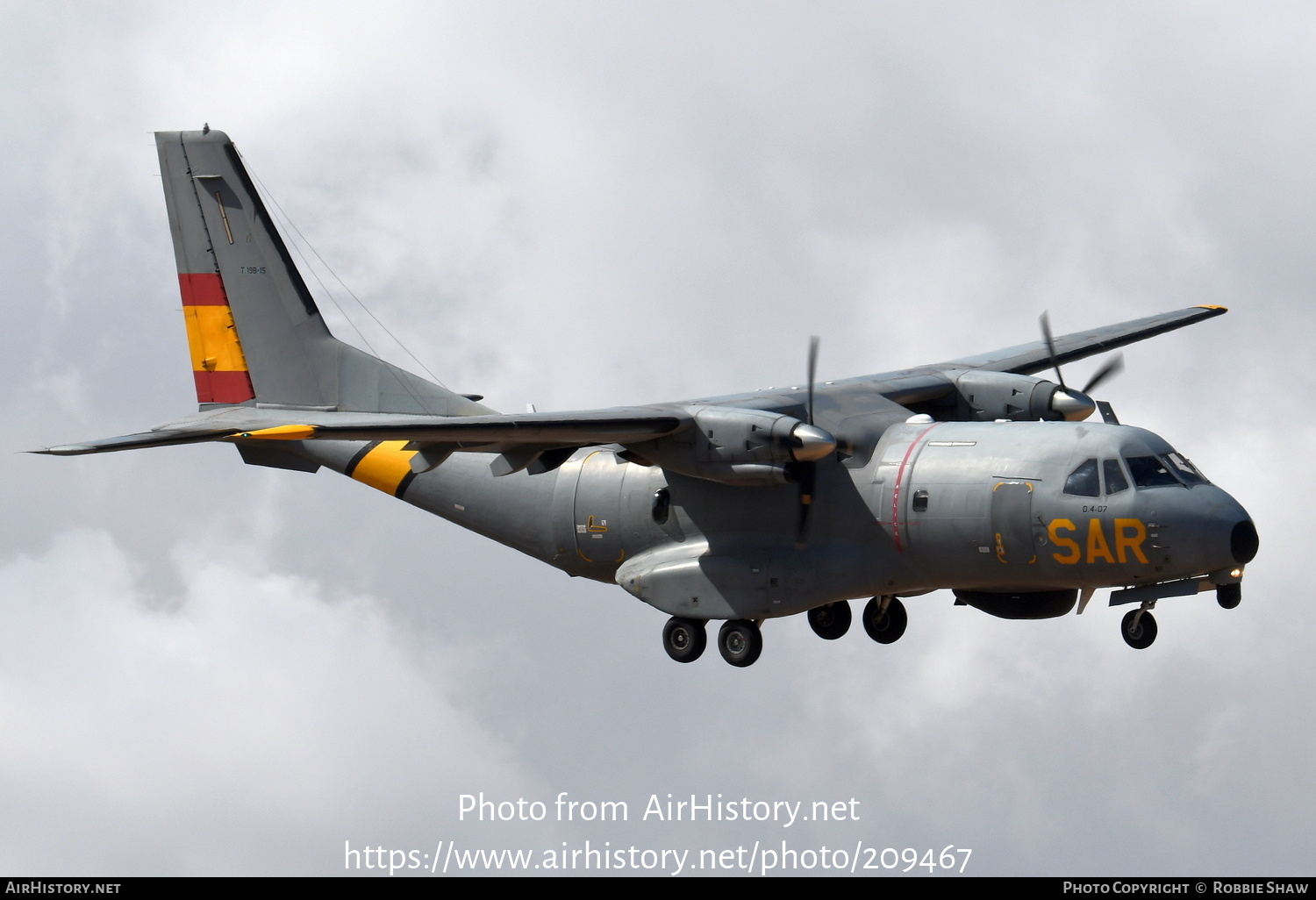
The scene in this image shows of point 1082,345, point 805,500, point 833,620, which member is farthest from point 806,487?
point 1082,345

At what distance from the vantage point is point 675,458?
69.5 feet

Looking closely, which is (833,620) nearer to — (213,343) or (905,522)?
(905,522)

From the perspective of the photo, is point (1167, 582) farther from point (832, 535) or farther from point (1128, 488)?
point (832, 535)

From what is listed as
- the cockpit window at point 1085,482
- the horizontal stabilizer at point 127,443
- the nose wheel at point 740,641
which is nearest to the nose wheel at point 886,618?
the nose wheel at point 740,641

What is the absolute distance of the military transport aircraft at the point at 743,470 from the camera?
65.5ft

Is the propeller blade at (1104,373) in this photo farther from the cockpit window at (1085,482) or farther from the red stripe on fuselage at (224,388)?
the red stripe on fuselage at (224,388)

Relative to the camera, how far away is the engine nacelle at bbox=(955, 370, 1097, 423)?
23.8m

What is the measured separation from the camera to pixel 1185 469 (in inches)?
796

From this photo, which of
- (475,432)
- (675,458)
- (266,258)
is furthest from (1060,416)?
(266,258)

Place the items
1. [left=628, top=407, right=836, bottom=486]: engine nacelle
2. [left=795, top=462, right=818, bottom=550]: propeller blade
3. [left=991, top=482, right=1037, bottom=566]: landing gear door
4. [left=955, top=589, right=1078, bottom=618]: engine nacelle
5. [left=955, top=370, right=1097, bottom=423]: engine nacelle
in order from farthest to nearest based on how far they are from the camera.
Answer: [left=955, top=370, right=1097, bottom=423]: engine nacelle
[left=955, top=589, right=1078, bottom=618]: engine nacelle
[left=795, top=462, right=818, bottom=550]: propeller blade
[left=628, top=407, right=836, bottom=486]: engine nacelle
[left=991, top=482, right=1037, bottom=566]: landing gear door

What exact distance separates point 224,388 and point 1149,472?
14.4 meters

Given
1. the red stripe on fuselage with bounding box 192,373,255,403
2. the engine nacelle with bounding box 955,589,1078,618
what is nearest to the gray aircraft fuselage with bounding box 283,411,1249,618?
the engine nacelle with bounding box 955,589,1078,618

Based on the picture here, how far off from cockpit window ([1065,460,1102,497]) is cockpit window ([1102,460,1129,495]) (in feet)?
0.35

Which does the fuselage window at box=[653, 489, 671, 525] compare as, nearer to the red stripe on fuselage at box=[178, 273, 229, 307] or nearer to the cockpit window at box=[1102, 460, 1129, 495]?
the cockpit window at box=[1102, 460, 1129, 495]
